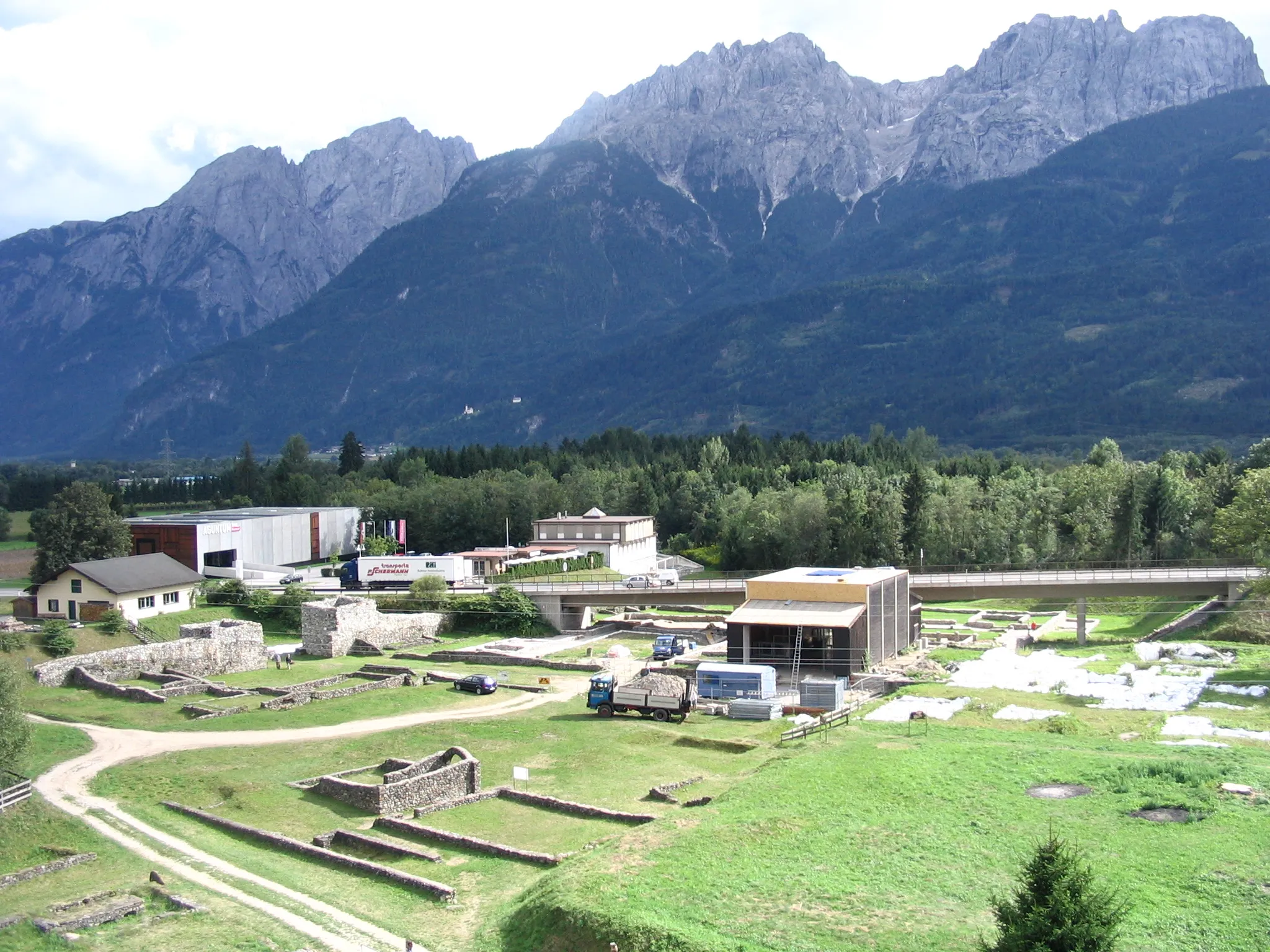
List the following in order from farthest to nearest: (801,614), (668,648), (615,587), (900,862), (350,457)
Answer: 1. (350,457)
2. (615,587)
3. (668,648)
4. (801,614)
5. (900,862)

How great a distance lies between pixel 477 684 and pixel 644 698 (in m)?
10.4

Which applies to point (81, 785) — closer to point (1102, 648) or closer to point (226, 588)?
point (226, 588)

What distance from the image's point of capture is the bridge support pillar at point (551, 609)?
277ft

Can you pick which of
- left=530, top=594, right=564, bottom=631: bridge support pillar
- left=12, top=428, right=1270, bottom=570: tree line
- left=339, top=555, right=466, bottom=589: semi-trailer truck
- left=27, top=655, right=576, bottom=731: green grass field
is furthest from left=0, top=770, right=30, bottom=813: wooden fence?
left=12, top=428, right=1270, bottom=570: tree line

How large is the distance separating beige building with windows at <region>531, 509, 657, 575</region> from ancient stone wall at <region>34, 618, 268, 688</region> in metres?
47.1

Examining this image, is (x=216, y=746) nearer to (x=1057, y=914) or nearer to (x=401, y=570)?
(x=1057, y=914)

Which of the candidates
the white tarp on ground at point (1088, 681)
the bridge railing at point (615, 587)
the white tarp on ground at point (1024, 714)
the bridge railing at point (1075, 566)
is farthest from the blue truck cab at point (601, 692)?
the bridge railing at point (1075, 566)

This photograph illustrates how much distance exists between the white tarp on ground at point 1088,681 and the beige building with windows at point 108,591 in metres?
50.7

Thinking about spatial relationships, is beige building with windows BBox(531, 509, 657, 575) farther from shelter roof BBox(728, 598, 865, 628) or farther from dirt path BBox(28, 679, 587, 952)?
dirt path BBox(28, 679, 587, 952)

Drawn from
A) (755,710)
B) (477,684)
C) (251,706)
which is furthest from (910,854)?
(251,706)

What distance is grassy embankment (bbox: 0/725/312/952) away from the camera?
2758 cm

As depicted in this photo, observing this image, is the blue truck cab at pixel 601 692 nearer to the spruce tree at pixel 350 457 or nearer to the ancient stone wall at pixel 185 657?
the ancient stone wall at pixel 185 657

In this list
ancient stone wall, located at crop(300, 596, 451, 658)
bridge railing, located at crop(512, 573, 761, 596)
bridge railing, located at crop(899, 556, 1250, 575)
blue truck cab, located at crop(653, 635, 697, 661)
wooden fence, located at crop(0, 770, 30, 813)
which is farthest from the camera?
bridge railing, located at crop(899, 556, 1250, 575)

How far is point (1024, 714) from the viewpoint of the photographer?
162 ft
